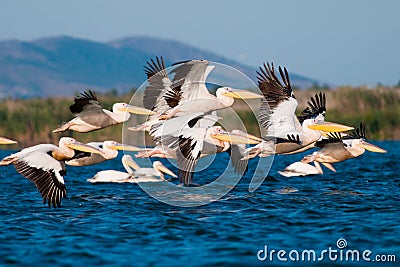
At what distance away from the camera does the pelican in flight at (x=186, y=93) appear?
38.4ft

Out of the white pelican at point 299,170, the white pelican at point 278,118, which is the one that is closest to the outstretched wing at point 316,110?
the white pelican at point 278,118

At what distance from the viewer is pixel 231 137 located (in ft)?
37.5

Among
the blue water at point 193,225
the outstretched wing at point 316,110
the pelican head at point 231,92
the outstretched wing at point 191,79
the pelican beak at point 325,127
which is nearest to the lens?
the blue water at point 193,225

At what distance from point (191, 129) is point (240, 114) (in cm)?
1190

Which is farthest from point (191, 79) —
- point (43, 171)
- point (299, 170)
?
point (299, 170)

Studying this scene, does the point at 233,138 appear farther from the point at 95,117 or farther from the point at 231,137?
the point at 95,117

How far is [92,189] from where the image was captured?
13727mm

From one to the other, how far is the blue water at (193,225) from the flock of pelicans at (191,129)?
546 millimetres

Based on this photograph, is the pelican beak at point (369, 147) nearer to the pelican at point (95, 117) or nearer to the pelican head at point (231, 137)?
the pelican head at point (231, 137)

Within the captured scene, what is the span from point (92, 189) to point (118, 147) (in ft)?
A: 3.06

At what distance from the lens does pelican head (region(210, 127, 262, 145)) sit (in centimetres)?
1133

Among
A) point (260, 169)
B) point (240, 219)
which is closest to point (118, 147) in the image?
point (240, 219)

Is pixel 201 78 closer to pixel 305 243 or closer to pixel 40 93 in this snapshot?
pixel 305 243

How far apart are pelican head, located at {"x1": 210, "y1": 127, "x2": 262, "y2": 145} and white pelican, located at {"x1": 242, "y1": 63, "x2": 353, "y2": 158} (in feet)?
0.47
